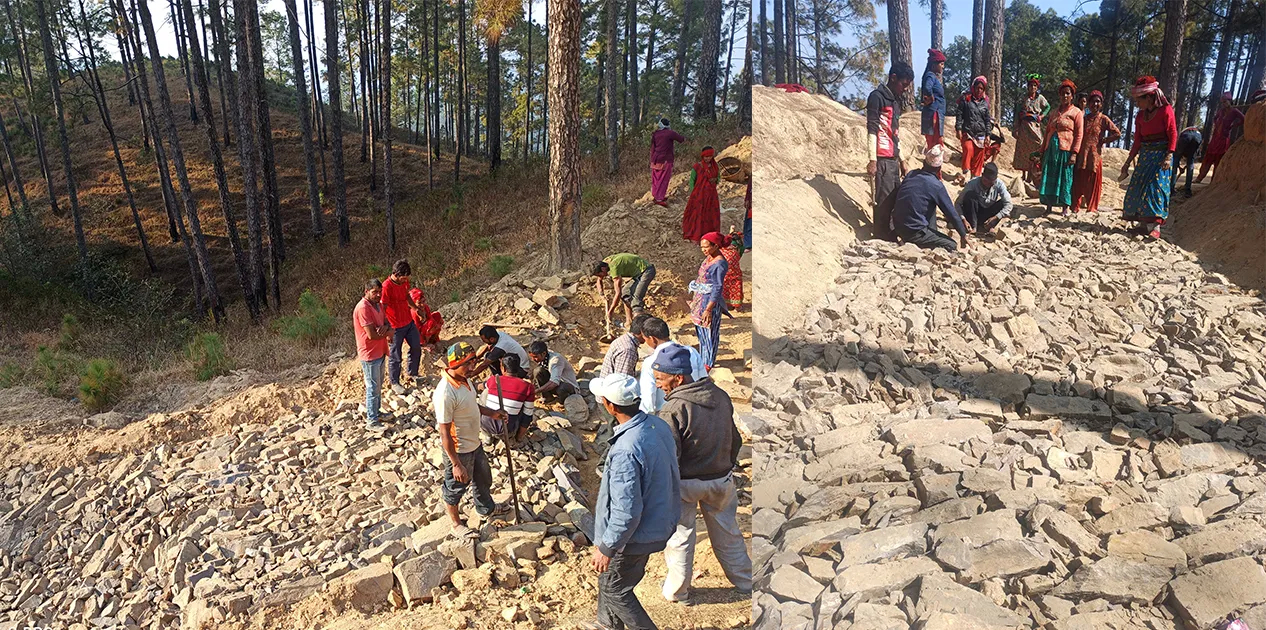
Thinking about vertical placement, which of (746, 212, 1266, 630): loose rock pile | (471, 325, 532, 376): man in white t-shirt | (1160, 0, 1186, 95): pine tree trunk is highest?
(1160, 0, 1186, 95): pine tree trunk

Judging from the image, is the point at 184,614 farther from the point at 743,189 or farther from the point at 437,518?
the point at 743,189

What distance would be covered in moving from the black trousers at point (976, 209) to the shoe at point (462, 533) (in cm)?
412

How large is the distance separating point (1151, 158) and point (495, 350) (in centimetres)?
525

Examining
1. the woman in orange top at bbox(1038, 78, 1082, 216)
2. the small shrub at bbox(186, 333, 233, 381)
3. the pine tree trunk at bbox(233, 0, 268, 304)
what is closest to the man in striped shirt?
the woman in orange top at bbox(1038, 78, 1082, 216)

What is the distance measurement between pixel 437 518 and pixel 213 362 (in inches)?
193

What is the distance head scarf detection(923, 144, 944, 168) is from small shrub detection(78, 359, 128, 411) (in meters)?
9.00

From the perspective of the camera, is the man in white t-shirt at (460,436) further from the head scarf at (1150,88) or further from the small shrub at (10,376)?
the small shrub at (10,376)

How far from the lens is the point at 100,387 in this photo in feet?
26.0

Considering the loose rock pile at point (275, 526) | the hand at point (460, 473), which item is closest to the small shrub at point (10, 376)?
the loose rock pile at point (275, 526)

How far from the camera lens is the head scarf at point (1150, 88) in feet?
4.89

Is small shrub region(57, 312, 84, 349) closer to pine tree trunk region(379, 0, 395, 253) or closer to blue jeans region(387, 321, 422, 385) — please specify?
pine tree trunk region(379, 0, 395, 253)

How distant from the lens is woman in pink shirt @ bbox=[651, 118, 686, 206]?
34.2 ft

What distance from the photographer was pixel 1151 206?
1.52 meters

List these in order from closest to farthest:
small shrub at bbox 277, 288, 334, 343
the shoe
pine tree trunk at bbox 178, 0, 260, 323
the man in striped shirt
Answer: the shoe < the man in striped shirt < small shrub at bbox 277, 288, 334, 343 < pine tree trunk at bbox 178, 0, 260, 323
